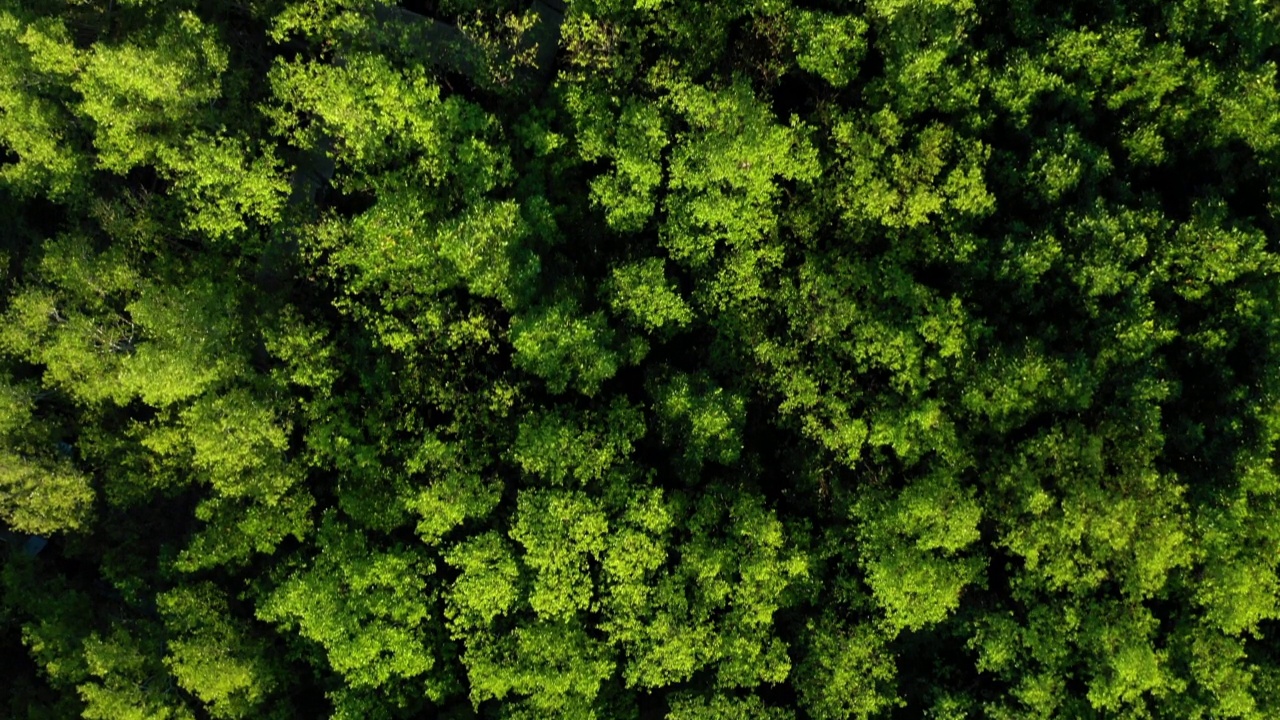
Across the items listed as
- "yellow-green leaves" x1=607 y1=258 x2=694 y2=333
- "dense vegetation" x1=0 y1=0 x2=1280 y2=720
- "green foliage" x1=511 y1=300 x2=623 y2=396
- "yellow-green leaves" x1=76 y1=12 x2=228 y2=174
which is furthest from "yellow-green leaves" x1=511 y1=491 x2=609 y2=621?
"yellow-green leaves" x1=76 y1=12 x2=228 y2=174

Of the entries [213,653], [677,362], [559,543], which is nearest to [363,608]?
[213,653]

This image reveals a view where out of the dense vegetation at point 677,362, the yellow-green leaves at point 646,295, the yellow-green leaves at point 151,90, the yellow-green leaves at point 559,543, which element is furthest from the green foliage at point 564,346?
the yellow-green leaves at point 151,90

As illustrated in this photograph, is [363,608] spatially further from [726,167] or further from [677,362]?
[726,167]

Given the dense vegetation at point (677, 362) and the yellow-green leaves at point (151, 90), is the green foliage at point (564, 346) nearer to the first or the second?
the dense vegetation at point (677, 362)

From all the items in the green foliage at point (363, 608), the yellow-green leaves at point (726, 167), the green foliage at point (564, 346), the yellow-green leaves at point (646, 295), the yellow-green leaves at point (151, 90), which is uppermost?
the yellow-green leaves at point (151, 90)

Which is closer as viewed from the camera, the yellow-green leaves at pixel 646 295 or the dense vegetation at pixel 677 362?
the dense vegetation at pixel 677 362

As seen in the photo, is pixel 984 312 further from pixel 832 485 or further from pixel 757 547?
pixel 757 547

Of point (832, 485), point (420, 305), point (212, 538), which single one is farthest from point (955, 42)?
point (212, 538)

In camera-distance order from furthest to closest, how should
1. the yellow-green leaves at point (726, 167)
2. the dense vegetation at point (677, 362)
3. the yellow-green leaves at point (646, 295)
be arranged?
the yellow-green leaves at point (646, 295) → the yellow-green leaves at point (726, 167) → the dense vegetation at point (677, 362)

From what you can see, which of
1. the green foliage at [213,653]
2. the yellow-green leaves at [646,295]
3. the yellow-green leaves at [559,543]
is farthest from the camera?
the yellow-green leaves at [646,295]
